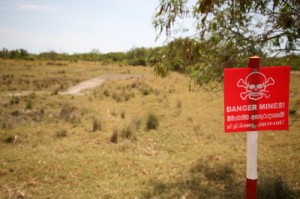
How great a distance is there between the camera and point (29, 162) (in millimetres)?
6230

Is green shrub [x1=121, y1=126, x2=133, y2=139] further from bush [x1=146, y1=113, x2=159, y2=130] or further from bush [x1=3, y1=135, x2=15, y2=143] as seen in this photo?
bush [x1=3, y1=135, x2=15, y2=143]

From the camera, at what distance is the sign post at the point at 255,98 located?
296cm

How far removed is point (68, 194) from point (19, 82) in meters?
17.7

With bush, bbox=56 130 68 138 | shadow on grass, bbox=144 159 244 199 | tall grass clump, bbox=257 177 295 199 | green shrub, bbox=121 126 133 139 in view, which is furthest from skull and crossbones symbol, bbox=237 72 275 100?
bush, bbox=56 130 68 138

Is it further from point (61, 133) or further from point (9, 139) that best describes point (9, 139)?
point (61, 133)

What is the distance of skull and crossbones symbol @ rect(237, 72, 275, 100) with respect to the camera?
2.96m

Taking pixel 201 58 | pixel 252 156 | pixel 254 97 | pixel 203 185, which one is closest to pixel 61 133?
pixel 203 185

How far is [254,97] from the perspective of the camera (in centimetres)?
299

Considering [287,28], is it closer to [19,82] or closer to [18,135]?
[18,135]

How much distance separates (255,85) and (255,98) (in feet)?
0.47

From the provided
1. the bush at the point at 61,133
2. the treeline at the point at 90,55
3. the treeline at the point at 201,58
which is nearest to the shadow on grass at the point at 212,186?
the treeline at the point at 201,58

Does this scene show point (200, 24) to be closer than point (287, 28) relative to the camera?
No

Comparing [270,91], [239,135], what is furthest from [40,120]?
[270,91]

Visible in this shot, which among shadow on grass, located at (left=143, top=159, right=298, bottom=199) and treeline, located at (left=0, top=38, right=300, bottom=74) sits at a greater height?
treeline, located at (left=0, top=38, right=300, bottom=74)
